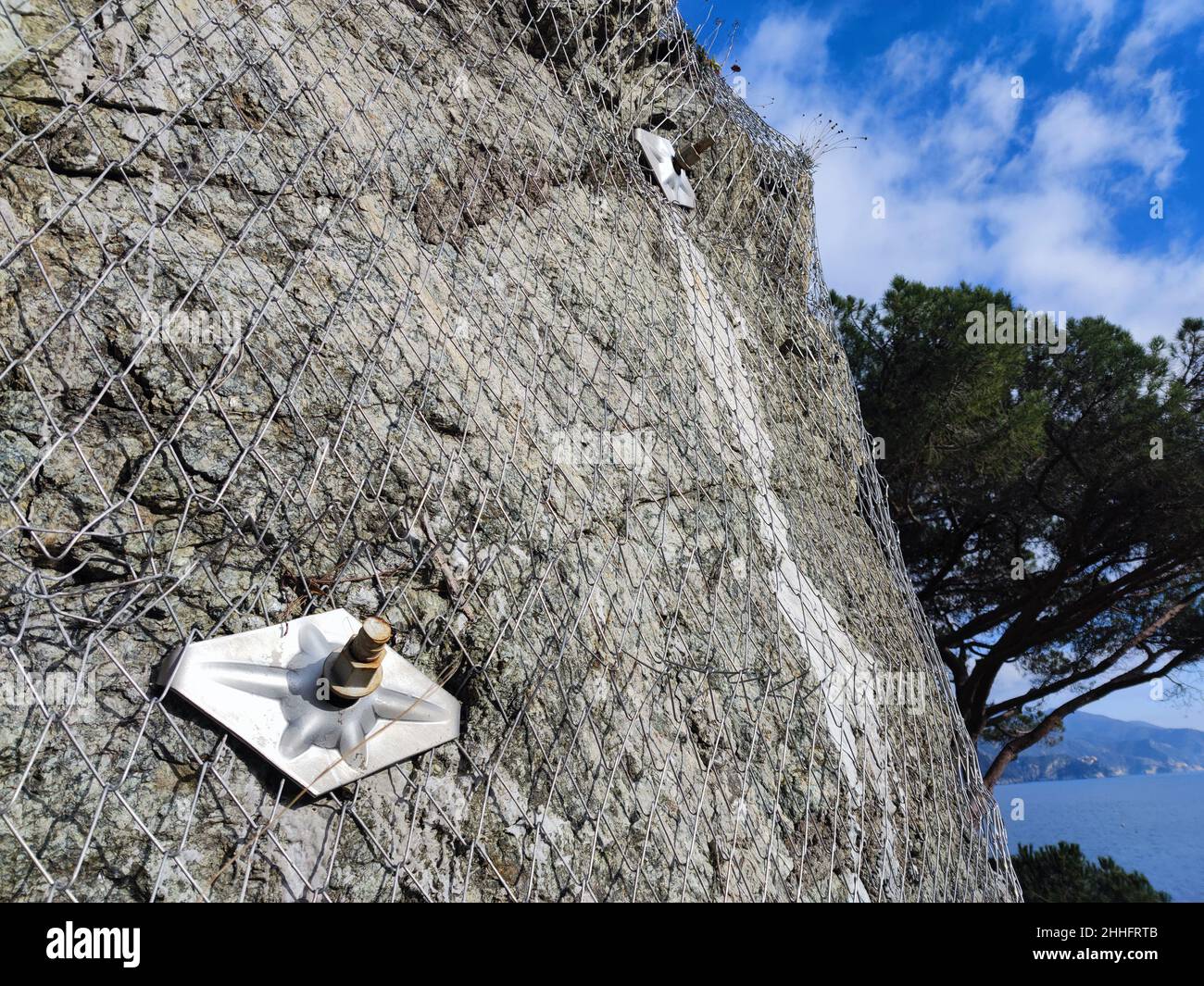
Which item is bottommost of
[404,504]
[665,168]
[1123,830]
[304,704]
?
[1123,830]

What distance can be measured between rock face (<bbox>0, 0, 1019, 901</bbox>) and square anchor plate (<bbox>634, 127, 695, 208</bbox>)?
36 cm

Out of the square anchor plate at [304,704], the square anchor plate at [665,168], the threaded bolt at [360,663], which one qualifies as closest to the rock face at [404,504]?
the square anchor plate at [304,704]

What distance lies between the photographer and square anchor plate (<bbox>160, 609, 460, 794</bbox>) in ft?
4.05

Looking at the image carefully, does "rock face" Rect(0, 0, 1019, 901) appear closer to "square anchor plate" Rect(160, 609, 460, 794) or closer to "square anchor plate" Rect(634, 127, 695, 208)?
"square anchor plate" Rect(160, 609, 460, 794)

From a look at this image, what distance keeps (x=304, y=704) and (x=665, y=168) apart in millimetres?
2557

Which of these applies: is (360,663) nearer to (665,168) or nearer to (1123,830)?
(665,168)

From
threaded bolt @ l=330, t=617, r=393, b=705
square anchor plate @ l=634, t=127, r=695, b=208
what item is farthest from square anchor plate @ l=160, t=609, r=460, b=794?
square anchor plate @ l=634, t=127, r=695, b=208

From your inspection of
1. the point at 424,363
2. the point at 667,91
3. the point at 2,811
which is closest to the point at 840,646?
the point at 424,363

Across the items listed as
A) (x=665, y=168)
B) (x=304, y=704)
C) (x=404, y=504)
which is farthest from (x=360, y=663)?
(x=665, y=168)

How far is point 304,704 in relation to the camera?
1305 millimetres

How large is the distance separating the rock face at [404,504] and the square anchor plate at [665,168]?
36 centimetres

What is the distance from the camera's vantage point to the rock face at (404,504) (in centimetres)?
123

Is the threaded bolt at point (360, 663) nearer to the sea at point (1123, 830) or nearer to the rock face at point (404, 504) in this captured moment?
the rock face at point (404, 504)
